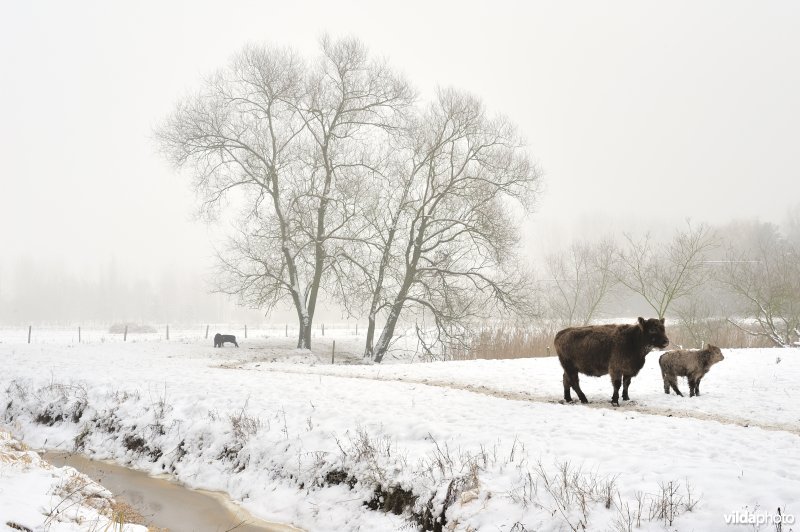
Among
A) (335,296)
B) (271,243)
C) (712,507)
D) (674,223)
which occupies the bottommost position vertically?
(712,507)

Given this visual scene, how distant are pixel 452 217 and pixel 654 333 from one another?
1801 cm

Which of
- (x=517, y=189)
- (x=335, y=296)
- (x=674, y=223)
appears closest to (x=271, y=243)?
(x=335, y=296)

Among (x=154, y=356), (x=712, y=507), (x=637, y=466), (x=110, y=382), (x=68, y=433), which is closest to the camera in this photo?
(x=712, y=507)

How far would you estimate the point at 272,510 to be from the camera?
860 cm

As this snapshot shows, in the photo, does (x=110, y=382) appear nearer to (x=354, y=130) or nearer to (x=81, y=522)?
(x=81, y=522)

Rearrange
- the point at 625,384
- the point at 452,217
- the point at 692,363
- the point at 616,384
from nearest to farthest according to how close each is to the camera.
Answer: the point at 616,384 < the point at 625,384 < the point at 692,363 < the point at 452,217

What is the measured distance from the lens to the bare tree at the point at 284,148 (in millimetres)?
27391

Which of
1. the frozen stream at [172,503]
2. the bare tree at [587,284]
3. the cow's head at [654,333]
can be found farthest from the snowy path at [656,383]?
the bare tree at [587,284]

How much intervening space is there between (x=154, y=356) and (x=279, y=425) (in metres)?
15.1

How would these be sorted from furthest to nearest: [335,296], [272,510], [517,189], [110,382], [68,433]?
[335,296], [517,189], [110,382], [68,433], [272,510]

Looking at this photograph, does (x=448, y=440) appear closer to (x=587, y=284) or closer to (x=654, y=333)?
(x=654, y=333)

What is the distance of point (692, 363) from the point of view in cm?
1201

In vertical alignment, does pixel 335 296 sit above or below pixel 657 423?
above

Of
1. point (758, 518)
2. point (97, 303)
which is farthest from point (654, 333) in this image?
point (97, 303)
